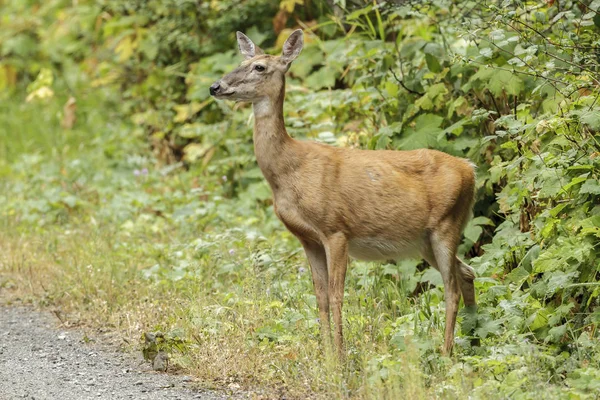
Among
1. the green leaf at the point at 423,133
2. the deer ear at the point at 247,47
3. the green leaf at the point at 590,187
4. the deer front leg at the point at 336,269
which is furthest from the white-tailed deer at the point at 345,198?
the green leaf at the point at 423,133

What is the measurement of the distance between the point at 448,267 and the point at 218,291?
184cm

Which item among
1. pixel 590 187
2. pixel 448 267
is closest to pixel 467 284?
pixel 448 267

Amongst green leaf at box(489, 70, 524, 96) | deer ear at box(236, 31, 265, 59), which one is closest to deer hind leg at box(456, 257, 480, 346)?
green leaf at box(489, 70, 524, 96)

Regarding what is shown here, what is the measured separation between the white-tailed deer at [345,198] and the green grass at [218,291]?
0.33m

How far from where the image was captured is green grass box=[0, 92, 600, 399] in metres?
4.86

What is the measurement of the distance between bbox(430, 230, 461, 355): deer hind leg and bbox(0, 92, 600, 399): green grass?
3.3 inches

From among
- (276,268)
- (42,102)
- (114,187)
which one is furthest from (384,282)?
(42,102)

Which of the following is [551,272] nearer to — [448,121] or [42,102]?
[448,121]

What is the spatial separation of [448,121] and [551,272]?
6.66 feet

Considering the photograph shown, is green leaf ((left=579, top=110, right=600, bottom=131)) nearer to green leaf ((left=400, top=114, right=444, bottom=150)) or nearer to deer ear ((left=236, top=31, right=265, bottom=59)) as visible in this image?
green leaf ((left=400, top=114, right=444, bottom=150))

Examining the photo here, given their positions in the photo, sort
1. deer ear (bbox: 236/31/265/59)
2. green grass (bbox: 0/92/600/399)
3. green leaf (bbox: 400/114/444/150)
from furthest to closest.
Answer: green leaf (bbox: 400/114/444/150)
deer ear (bbox: 236/31/265/59)
green grass (bbox: 0/92/600/399)

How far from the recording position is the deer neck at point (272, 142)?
5.60m

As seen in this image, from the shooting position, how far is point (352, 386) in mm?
5012

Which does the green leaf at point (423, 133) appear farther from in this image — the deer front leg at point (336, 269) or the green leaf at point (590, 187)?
the green leaf at point (590, 187)
